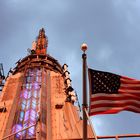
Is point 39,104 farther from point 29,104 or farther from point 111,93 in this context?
point 111,93

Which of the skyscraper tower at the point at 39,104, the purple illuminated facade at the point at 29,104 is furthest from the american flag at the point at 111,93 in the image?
the purple illuminated facade at the point at 29,104

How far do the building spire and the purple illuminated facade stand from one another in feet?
35.1

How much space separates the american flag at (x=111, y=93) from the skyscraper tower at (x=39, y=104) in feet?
26.4

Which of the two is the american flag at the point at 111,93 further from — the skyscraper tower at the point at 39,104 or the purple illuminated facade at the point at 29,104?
the purple illuminated facade at the point at 29,104

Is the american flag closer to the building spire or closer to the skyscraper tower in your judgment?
the skyscraper tower

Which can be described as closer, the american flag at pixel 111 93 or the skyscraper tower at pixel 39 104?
the american flag at pixel 111 93

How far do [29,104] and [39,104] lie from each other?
1.08m

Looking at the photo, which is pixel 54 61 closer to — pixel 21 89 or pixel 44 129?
pixel 21 89

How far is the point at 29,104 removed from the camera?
37219 millimetres

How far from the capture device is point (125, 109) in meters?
14.0

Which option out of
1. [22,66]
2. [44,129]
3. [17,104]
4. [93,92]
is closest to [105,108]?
[93,92]

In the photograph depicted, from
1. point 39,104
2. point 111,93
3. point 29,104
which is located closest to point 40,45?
point 29,104

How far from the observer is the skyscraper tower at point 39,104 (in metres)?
30.0

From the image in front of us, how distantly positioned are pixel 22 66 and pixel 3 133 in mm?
26087
